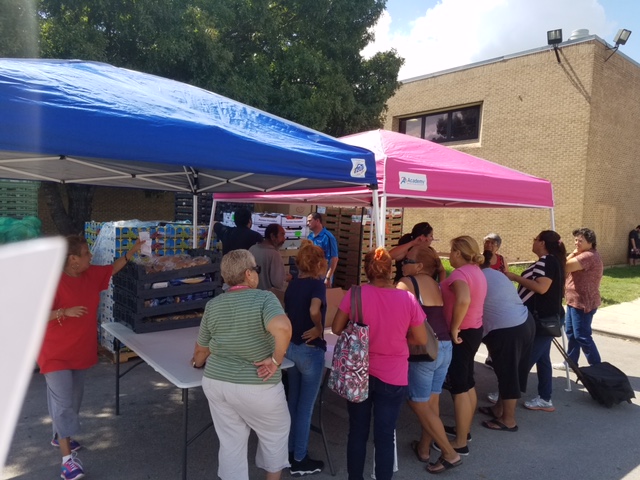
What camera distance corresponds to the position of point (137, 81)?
3568 mm

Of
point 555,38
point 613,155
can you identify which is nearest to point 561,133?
point 613,155

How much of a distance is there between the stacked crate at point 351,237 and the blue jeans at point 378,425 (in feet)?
19.6

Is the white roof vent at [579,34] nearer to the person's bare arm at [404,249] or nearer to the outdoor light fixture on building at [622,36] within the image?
the outdoor light fixture on building at [622,36]

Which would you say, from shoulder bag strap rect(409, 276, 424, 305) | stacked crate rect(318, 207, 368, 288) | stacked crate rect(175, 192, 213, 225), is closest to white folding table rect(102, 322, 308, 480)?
shoulder bag strap rect(409, 276, 424, 305)

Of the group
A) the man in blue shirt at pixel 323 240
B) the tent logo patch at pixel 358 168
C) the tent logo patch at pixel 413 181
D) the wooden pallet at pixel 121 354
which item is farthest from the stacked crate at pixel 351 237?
the tent logo patch at pixel 358 168

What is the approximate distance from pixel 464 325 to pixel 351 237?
5738 millimetres

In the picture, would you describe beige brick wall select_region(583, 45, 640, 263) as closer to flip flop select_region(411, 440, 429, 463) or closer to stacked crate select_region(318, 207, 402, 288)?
stacked crate select_region(318, 207, 402, 288)

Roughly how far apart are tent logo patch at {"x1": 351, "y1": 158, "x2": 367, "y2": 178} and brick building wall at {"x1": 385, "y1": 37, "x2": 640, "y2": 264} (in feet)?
49.1

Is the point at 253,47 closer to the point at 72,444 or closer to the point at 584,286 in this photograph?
the point at 584,286

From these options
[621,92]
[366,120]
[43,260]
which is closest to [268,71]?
[366,120]

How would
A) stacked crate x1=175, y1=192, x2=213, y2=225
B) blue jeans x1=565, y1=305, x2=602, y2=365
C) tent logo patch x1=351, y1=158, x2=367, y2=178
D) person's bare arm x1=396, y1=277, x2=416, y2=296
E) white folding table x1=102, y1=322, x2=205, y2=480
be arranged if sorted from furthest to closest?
stacked crate x1=175, y1=192, x2=213, y2=225, blue jeans x1=565, y1=305, x2=602, y2=365, tent logo patch x1=351, y1=158, x2=367, y2=178, person's bare arm x1=396, y1=277, x2=416, y2=296, white folding table x1=102, y1=322, x2=205, y2=480

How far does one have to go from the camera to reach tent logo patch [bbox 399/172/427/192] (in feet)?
13.0

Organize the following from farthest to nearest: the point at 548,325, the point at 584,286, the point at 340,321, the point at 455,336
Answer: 1. the point at 584,286
2. the point at 548,325
3. the point at 455,336
4. the point at 340,321

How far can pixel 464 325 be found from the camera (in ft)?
11.8
